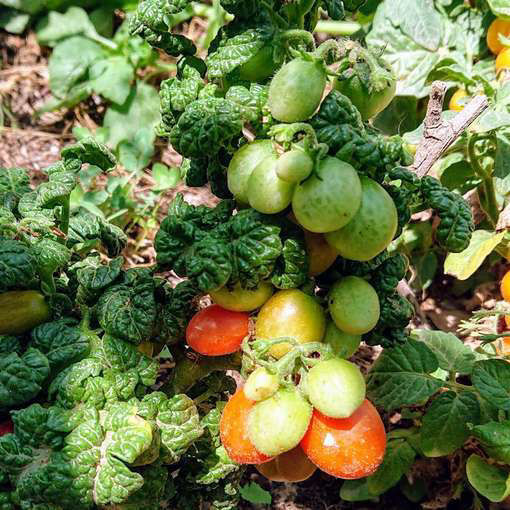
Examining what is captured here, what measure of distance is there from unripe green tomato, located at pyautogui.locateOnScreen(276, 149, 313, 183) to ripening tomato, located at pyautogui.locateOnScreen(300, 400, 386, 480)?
0.50 metres

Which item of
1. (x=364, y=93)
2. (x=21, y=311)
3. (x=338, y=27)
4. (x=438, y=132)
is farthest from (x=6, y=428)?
(x=338, y=27)

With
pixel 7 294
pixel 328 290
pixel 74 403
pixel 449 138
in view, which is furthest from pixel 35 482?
pixel 449 138

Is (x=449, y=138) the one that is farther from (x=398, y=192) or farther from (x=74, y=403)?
(x=74, y=403)

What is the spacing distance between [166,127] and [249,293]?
438mm

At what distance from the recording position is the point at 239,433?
1493 millimetres

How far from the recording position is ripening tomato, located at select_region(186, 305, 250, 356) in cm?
154

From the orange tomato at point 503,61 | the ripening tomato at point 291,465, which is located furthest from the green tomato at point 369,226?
the orange tomato at point 503,61

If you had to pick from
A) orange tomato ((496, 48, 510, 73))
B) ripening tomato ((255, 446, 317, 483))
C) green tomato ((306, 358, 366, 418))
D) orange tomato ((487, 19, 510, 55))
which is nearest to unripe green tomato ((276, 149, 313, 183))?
green tomato ((306, 358, 366, 418))

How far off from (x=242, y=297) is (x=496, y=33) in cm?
169

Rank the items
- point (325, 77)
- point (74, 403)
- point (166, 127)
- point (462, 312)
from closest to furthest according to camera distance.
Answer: point (325, 77)
point (74, 403)
point (166, 127)
point (462, 312)

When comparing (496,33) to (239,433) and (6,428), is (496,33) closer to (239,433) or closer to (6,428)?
(239,433)

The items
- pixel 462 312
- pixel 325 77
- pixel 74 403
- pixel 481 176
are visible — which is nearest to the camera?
pixel 325 77

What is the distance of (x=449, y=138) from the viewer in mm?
1661

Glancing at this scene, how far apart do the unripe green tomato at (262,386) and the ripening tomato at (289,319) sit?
0.25 feet
